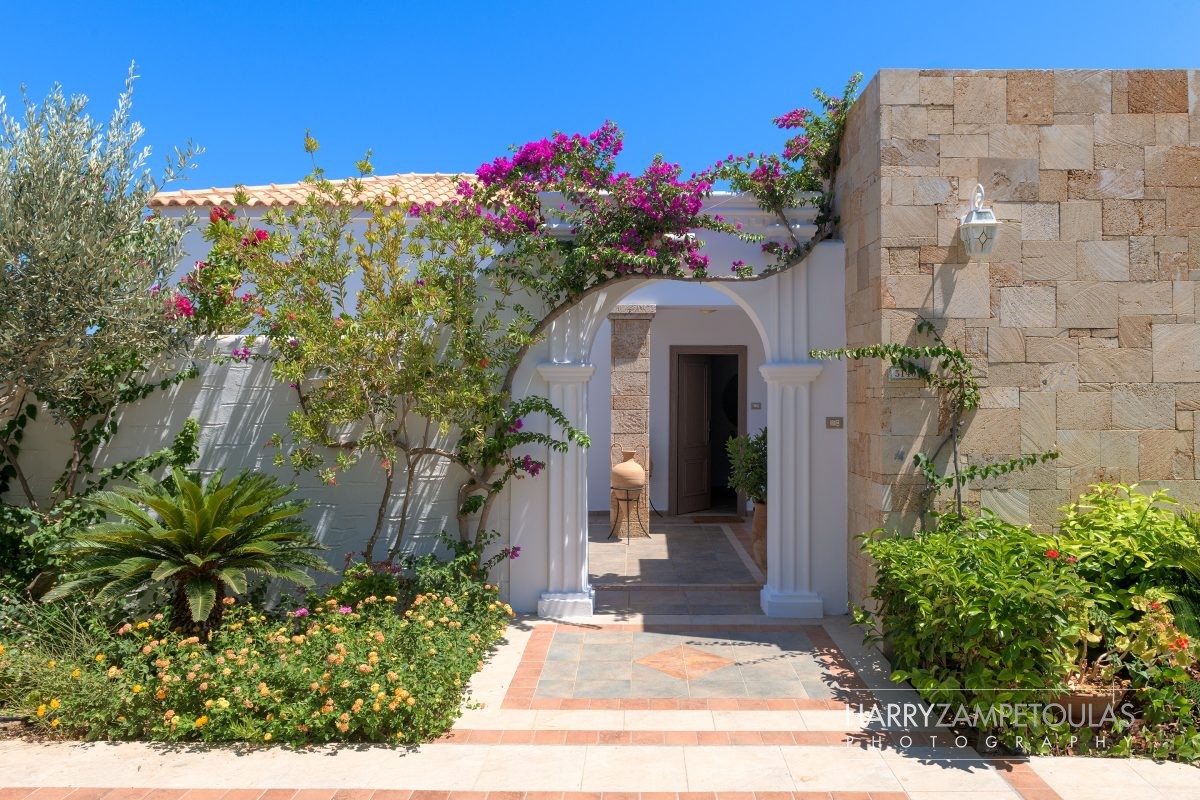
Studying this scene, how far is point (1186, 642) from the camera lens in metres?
3.86

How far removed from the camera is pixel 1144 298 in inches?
198

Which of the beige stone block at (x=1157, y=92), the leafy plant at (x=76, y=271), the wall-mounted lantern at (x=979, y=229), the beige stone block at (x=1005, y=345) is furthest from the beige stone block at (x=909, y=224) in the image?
the leafy plant at (x=76, y=271)

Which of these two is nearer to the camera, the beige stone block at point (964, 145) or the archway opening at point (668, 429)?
the beige stone block at point (964, 145)

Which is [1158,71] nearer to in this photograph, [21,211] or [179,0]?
[21,211]

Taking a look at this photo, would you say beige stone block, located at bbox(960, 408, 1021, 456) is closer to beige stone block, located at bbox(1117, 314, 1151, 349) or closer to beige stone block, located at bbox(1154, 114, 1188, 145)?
A: beige stone block, located at bbox(1117, 314, 1151, 349)

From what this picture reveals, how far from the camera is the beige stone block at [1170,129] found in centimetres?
506

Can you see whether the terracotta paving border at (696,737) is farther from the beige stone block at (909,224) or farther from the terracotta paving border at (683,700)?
the beige stone block at (909,224)

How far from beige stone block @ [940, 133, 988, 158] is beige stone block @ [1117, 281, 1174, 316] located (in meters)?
1.32

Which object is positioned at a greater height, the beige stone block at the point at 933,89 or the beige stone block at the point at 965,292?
the beige stone block at the point at 933,89

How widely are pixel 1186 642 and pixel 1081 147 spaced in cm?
321

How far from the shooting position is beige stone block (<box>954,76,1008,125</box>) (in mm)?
5086

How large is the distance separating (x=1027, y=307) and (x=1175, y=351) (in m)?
1.05

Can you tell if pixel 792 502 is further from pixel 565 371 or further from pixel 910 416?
pixel 565 371

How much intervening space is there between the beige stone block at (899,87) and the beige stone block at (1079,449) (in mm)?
2491
